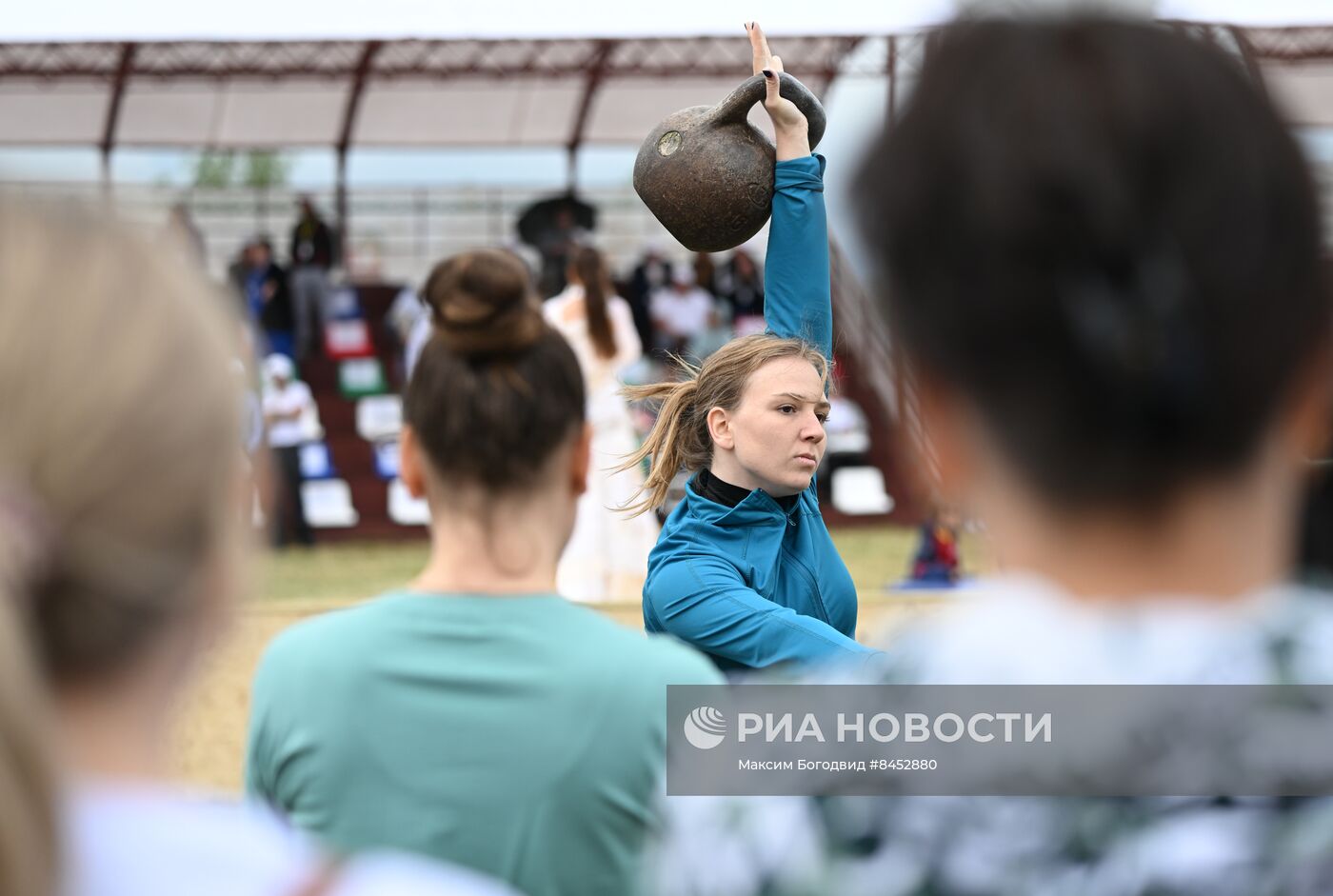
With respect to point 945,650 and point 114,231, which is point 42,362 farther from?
point 945,650

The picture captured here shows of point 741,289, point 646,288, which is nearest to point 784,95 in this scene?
point 741,289

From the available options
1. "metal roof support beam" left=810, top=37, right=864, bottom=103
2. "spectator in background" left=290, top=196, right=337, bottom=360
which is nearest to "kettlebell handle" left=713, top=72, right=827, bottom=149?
"spectator in background" left=290, top=196, right=337, bottom=360

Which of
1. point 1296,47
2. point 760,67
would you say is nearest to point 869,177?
point 760,67

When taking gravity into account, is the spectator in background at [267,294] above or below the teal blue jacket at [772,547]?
above

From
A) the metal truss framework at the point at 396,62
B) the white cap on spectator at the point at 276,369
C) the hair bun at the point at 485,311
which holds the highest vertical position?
the metal truss framework at the point at 396,62

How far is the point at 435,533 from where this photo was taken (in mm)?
1785

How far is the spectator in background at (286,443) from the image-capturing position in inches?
529

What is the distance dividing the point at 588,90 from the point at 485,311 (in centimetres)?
2134

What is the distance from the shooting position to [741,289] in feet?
56.6

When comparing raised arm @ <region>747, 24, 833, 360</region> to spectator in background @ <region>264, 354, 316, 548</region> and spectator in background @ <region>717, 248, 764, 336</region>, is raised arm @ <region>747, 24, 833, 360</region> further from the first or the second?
spectator in background @ <region>717, 248, 764, 336</region>

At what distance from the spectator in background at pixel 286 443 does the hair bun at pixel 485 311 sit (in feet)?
37.5

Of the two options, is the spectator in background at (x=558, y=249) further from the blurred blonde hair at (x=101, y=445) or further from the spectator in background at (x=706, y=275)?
the blurred blonde hair at (x=101, y=445)

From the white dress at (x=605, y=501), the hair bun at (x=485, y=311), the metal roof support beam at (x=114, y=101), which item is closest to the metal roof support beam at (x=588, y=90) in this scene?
the metal roof support beam at (x=114, y=101)

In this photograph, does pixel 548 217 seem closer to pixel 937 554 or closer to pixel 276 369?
pixel 276 369
